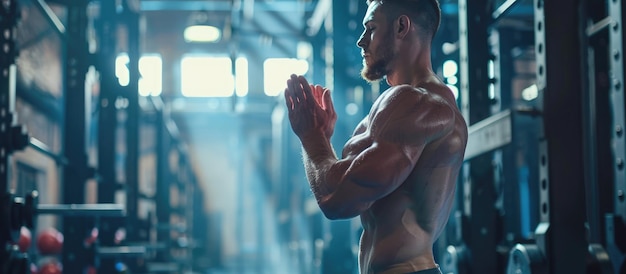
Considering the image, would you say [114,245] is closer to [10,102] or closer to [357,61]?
[357,61]

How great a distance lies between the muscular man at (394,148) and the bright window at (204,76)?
1513cm

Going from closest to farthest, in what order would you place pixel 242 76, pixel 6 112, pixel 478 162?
1. pixel 6 112
2. pixel 478 162
3. pixel 242 76

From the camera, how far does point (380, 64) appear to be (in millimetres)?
2074

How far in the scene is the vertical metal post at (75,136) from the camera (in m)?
4.80

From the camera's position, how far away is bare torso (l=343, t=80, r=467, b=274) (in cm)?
196

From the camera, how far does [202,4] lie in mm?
8414

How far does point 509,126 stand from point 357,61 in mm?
3044

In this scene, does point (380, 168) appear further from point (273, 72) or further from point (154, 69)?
point (154, 69)

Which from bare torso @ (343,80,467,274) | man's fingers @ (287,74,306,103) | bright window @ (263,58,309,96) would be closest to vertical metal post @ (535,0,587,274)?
bare torso @ (343,80,467,274)

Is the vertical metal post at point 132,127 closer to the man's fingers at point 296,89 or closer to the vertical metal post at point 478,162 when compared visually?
the vertical metal post at point 478,162

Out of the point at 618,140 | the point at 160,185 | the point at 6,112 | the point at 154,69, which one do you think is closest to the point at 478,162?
the point at 618,140

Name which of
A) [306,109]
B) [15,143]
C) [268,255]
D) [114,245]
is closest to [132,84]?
[114,245]

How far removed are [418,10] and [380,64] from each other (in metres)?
0.17

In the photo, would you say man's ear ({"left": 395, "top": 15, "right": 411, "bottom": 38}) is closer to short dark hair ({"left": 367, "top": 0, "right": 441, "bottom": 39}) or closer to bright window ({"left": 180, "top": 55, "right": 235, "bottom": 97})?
short dark hair ({"left": 367, "top": 0, "right": 441, "bottom": 39})
